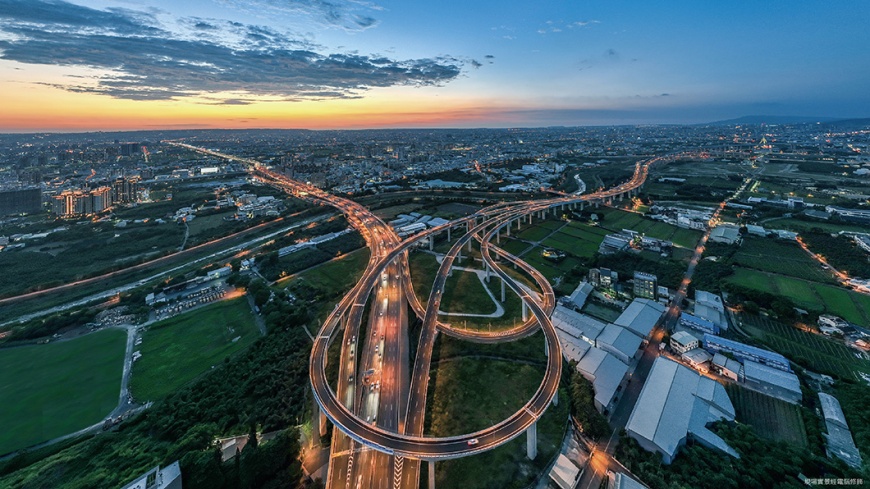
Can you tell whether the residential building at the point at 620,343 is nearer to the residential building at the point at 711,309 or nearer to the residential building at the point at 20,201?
the residential building at the point at 711,309

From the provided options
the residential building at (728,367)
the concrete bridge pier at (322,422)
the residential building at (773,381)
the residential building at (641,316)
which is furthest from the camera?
the residential building at (641,316)

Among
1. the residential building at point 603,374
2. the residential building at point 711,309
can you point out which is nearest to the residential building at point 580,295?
the residential building at point 603,374

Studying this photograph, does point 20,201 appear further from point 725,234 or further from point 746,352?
point 725,234

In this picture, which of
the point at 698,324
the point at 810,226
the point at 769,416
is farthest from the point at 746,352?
the point at 810,226

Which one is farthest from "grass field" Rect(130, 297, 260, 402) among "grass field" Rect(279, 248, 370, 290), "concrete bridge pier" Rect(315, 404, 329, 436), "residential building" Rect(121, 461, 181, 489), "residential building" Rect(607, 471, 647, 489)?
"residential building" Rect(607, 471, 647, 489)

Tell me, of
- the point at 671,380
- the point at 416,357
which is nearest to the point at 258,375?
the point at 416,357

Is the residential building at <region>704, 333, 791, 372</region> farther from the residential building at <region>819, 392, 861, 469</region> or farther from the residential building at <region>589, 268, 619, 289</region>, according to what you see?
the residential building at <region>589, 268, 619, 289</region>
